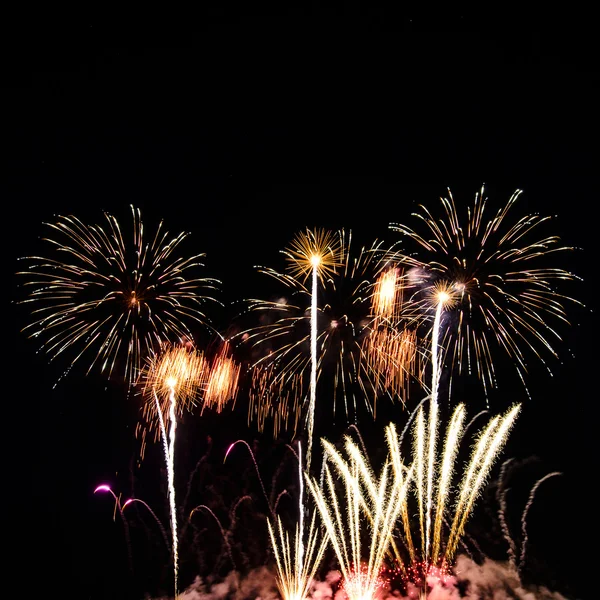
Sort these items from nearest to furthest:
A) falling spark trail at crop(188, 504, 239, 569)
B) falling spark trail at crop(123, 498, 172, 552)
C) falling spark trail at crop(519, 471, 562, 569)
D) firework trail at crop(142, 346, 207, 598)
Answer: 1. firework trail at crop(142, 346, 207, 598)
2. falling spark trail at crop(519, 471, 562, 569)
3. falling spark trail at crop(188, 504, 239, 569)
4. falling spark trail at crop(123, 498, 172, 552)

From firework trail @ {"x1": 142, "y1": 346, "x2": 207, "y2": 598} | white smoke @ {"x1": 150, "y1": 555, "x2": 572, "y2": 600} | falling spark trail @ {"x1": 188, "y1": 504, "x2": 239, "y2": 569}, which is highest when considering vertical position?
firework trail @ {"x1": 142, "y1": 346, "x2": 207, "y2": 598}

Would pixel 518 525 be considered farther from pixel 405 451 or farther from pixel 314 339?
pixel 314 339

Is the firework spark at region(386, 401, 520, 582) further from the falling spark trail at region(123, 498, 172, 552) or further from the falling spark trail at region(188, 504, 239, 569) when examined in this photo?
the falling spark trail at region(123, 498, 172, 552)

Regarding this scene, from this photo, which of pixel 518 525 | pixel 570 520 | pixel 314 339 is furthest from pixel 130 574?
pixel 570 520

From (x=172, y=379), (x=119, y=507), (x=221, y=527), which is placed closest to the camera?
(x=172, y=379)

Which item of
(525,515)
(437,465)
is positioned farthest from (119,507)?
(525,515)

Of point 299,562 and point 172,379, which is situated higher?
point 172,379

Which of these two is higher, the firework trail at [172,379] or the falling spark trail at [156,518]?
the firework trail at [172,379]

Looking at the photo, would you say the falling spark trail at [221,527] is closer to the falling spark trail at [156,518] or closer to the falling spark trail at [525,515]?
the falling spark trail at [156,518]

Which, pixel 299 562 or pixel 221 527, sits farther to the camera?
pixel 221 527

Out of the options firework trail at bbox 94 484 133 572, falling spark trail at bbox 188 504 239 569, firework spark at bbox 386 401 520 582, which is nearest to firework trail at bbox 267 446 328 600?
falling spark trail at bbox 188 504 239 569

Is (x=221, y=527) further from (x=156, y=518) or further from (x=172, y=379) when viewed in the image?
(x=172, y=379)

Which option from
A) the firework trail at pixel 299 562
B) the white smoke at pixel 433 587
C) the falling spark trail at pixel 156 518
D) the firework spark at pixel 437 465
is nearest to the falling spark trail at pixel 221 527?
the white smoke at pixel 433 587
